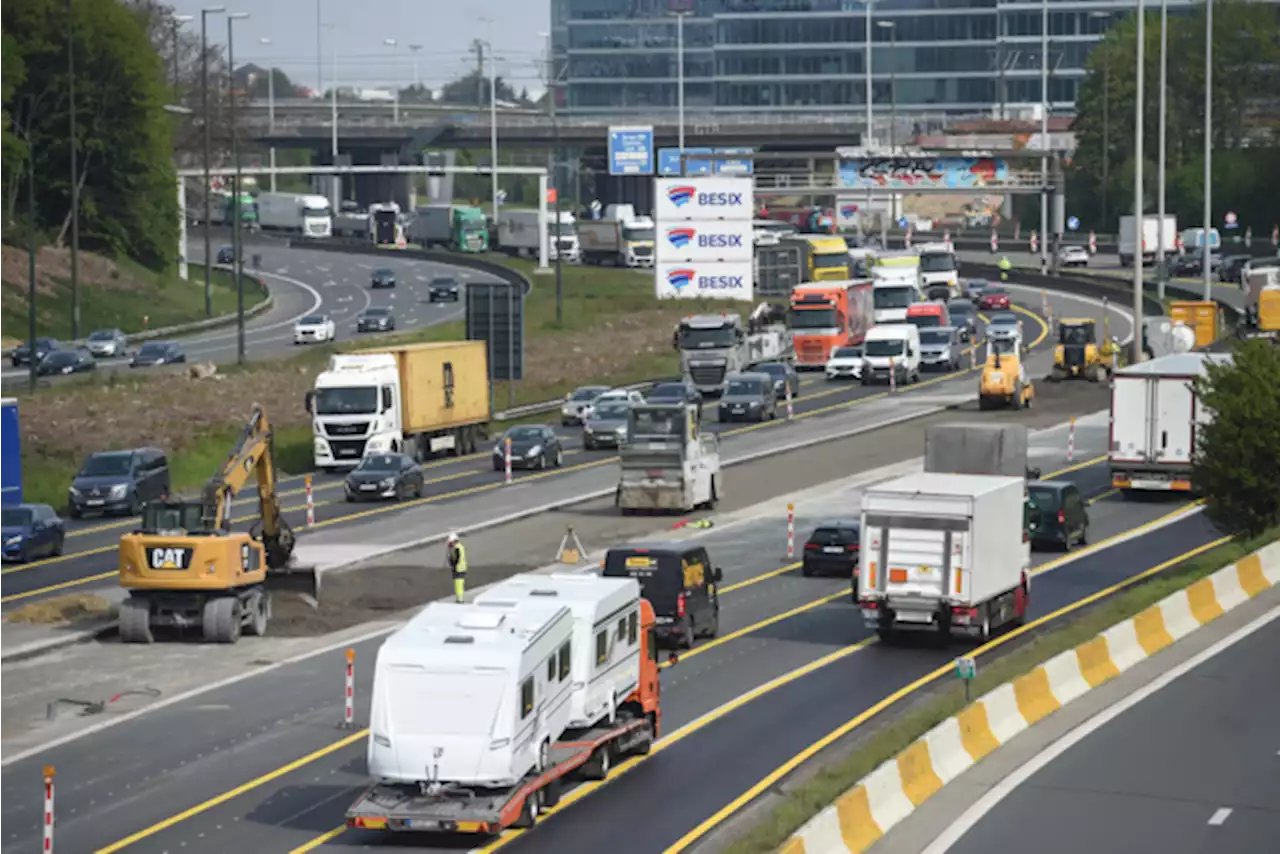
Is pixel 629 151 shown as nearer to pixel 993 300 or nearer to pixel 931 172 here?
pixel 931 172

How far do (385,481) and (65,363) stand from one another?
37008 millimetres

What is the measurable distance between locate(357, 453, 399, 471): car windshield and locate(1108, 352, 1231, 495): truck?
19.1m

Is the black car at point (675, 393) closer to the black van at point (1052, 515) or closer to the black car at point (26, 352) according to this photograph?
the black van at point (1052, 515)

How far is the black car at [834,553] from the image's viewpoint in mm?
47781

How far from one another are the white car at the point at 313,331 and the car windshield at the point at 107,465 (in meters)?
49.6

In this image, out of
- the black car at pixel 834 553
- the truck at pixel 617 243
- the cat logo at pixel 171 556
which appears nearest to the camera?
the cat logo at pixel 171 556

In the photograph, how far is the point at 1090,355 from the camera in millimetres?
84625

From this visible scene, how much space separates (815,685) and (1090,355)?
51488 millimetres

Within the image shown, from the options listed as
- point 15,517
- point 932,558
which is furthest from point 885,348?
point 932,558

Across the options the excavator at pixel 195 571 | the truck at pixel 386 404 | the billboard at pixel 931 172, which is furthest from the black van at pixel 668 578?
the billboard at pixel 931 172

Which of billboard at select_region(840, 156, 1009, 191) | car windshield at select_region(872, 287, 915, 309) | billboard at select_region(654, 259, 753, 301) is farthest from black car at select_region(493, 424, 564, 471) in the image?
billboard at select_region(840, 156, 1009, 191)

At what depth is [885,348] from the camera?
88.4m

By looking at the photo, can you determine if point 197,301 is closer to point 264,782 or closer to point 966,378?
point 966,378

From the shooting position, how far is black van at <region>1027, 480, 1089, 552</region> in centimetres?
5047
